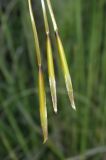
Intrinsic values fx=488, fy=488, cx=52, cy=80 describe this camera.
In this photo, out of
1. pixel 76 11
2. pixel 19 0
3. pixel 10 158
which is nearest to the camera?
pixel 10 158

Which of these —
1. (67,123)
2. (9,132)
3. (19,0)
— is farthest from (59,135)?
(19,0)

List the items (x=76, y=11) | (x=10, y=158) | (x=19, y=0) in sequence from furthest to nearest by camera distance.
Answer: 1. (x=19, y=0)
2. (x=76, y=11)
3. (x=10, y=158)

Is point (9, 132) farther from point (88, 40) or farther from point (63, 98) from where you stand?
point (88, 40)

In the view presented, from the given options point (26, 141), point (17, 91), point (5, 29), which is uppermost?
point (5, 29)

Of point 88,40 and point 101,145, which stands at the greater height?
point 88,40

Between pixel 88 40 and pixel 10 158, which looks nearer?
pixel 10 158

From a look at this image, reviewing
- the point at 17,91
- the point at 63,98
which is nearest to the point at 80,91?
the point at 63,98

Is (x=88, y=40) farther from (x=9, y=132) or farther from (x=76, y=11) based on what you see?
(x=9, y=132)
